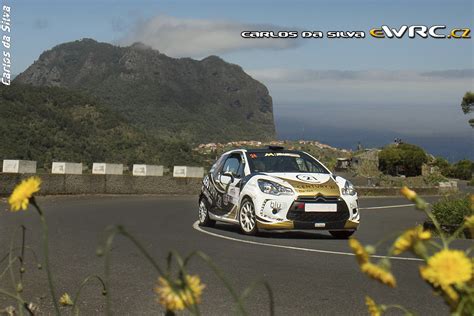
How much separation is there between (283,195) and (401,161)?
37388 mm

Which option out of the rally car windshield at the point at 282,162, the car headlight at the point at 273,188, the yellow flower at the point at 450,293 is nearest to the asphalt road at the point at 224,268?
the car headlight at the point at 273,188

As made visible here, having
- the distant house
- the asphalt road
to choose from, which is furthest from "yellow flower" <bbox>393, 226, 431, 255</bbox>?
the distant house

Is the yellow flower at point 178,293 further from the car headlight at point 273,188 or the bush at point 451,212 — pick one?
the bush at point 451,212

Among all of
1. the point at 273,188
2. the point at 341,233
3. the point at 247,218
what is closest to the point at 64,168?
the point at 247,218

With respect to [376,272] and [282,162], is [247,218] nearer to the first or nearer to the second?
[282,162]

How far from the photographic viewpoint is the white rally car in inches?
473

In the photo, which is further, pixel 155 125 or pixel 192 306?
pixel 155 125

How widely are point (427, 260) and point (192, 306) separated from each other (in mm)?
434

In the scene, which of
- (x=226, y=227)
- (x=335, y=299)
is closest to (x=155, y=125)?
(x=226, y=227)

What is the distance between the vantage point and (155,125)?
12519cm

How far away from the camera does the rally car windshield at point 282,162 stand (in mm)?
13234

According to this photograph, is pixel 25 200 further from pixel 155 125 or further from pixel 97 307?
pixel 155 125

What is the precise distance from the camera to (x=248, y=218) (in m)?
12.8

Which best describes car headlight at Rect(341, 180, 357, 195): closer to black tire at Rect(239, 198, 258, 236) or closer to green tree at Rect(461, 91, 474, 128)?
black tire at Rect(239, 198, 258, 236)
